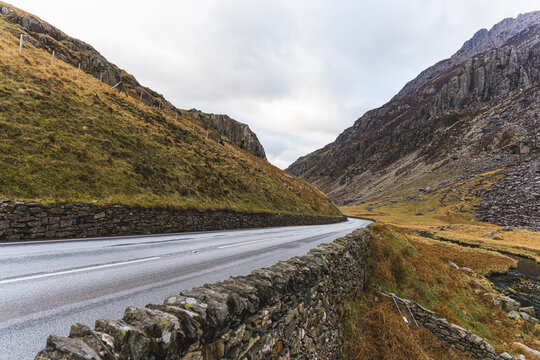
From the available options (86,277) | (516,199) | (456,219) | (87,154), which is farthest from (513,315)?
(516,199)

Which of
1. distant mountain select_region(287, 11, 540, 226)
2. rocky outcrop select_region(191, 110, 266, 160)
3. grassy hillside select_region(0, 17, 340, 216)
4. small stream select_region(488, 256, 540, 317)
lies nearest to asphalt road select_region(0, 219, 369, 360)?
grassy hillside select_region(0, 17, 340, 216)

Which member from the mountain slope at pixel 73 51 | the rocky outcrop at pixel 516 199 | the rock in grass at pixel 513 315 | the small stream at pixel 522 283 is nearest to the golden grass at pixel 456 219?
the rocky outcrop at pixel 516 199

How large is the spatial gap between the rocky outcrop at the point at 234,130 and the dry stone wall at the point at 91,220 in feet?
226

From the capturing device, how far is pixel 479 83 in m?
148

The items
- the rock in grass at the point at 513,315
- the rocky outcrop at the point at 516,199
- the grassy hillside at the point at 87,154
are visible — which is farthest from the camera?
the rocky outcrop at the point at 516,199

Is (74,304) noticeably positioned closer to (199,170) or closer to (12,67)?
(199,170)

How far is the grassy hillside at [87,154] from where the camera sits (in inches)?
475

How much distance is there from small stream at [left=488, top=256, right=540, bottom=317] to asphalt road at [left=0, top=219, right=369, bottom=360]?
69.0ft

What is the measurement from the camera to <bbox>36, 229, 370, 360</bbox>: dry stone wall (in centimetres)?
190

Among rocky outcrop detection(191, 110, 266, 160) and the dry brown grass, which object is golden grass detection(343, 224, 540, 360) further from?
rocky outcrop detection(191, 110, 266, 160)

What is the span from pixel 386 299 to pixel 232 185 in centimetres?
2035

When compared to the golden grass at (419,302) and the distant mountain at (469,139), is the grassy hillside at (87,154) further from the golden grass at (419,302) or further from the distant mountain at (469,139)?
the distant mountain at (469,139)

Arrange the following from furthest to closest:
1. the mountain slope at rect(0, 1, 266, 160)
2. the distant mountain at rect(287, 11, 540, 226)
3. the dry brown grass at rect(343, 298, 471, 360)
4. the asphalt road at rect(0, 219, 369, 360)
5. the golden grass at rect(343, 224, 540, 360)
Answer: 1. the distant mountain at rect(287, 11, 540, 226)
2. the mountain slope at rect(0, 1, 266, 160)
3. the golden grass at rect(343, 224, 540, 360)
4. the dry brown grass at rect(343, 298, 471, 360)
5. the asphalt road at rect(0, 219, 369, 360)

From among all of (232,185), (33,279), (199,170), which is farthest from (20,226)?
(232,185)
